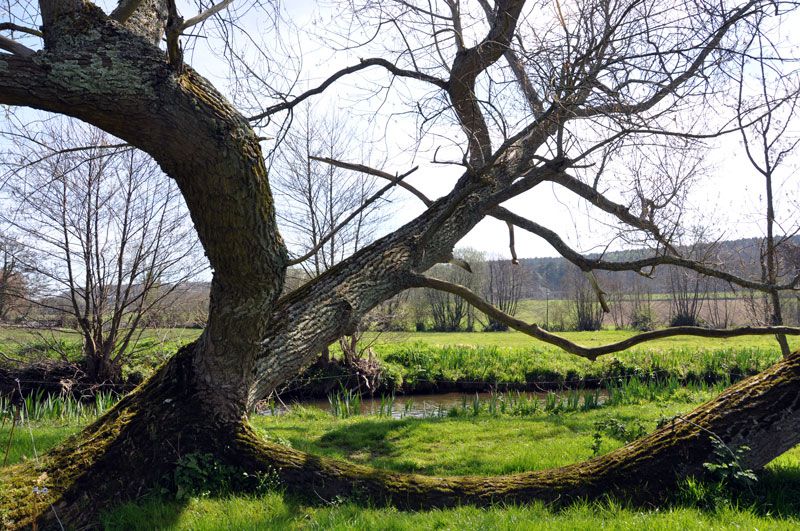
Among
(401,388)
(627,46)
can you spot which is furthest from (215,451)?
(401,388)

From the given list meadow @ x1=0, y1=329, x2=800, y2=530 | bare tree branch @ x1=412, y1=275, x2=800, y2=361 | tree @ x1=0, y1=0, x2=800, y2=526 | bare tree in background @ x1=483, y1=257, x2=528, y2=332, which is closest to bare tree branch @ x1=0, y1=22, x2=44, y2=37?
tree @ x1=0, y1=0, x2=800, y2=526

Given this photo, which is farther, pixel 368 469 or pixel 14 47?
pixel 368 469

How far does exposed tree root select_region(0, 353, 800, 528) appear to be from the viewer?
141 inches

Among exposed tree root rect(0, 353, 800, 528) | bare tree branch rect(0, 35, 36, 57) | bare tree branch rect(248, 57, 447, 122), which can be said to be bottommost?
exposed tree root rect(0, 353, 800, 528)

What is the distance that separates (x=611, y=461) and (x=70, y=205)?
33.7ft

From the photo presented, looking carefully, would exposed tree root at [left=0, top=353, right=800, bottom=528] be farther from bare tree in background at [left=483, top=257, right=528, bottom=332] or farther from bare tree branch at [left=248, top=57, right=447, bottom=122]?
bare tree in background at [left=483, top=257, right=528, bottom=332]

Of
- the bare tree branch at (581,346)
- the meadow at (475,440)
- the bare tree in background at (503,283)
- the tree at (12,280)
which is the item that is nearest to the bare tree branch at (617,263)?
the bare tree branch at (581,346)

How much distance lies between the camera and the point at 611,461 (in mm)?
3787

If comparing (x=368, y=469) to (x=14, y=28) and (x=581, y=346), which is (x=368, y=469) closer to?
(x=581, y=346)

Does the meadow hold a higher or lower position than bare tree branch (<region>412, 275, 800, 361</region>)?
lower

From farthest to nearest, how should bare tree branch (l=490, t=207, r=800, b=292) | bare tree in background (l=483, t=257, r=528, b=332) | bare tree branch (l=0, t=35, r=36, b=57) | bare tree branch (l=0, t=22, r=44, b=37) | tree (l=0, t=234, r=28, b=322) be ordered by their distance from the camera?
bare tree in background (l=483, t=257, r=528, b=332)
tree (l=0, t=234, r=28, b=322)
bare tree branch (l=490, t=207, r=800, b=292)
bare tree branch (l=0, t=22, r=44, b=37)
bare tree branch (l=0, t=35, r=36, b=57)

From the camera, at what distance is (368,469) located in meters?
4.00

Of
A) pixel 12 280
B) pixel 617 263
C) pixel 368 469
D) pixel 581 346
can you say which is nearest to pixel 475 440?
pixel 581 346

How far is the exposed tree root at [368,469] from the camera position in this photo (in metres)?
3.59
